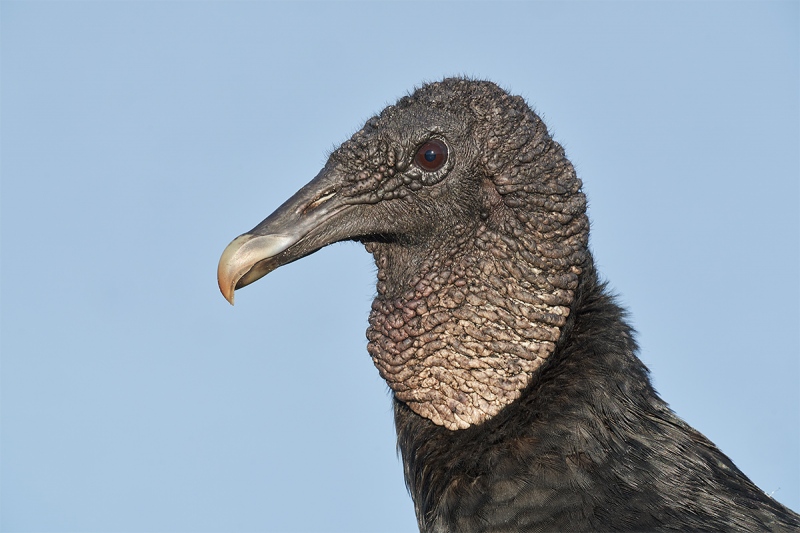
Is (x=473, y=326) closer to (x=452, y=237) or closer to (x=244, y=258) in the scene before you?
(x=452, y=237)

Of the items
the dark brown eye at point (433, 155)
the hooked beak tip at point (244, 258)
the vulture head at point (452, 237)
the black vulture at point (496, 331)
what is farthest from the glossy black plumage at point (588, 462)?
the hooked beak tip at point (244, 258)

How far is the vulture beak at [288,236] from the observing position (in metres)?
4.14

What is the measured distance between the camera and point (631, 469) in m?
3.80

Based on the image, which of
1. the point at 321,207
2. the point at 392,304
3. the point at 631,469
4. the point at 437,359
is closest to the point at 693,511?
the point at 631,469

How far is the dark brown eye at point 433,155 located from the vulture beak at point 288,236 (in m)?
0.41

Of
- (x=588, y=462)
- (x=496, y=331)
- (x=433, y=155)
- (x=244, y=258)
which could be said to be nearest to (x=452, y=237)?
(x=433, y=155)

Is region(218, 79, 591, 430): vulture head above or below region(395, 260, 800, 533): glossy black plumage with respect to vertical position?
above

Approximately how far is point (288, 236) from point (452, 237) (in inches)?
29.5

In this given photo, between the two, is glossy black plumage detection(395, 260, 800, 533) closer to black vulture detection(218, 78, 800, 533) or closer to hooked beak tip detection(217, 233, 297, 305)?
black vulture detection(218, 78, 800, 533)

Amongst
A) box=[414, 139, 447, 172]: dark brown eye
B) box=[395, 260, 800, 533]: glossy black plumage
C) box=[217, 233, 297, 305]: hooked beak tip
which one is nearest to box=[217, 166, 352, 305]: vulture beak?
box=[217, 233, 297, 305]: hooked beak tip

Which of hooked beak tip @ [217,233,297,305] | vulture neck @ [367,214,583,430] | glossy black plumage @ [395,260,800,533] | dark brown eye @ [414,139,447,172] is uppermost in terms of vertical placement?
dark brown eye @ [414,139,447,172]

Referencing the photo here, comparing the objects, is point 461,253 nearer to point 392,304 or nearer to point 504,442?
point 392,304

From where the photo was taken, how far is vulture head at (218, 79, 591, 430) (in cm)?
414

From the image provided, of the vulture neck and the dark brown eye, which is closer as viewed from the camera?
the vulture neck
